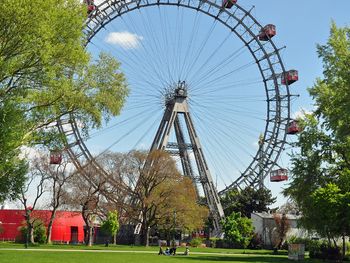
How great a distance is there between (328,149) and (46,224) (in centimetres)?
4015

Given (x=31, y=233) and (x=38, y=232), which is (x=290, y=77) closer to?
(x=31, y=233)

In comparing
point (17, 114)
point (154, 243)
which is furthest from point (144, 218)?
point (17, 114)

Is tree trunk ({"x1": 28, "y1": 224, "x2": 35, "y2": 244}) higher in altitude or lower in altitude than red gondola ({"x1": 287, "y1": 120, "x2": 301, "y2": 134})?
lower

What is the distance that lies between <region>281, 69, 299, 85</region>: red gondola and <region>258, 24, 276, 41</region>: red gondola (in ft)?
16.3

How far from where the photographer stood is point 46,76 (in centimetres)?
1778

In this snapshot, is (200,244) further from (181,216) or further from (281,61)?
(281,61)

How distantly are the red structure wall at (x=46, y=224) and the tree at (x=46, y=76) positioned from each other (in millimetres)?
39284

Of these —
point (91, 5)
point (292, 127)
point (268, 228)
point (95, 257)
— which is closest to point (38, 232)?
point (91, 5)

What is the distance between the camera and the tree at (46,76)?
16234mm

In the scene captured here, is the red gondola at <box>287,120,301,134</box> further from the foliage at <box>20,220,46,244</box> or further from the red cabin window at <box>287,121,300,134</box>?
the foliage at <box>20,220,46,244</box>

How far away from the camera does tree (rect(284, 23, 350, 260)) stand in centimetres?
2734

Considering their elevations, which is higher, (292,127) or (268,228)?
(292,127)

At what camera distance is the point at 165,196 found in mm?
51031

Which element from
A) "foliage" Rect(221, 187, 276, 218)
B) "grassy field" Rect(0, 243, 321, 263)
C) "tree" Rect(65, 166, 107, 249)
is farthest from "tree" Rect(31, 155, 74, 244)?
"foliage" Rect(221, 187, 276, 218)
